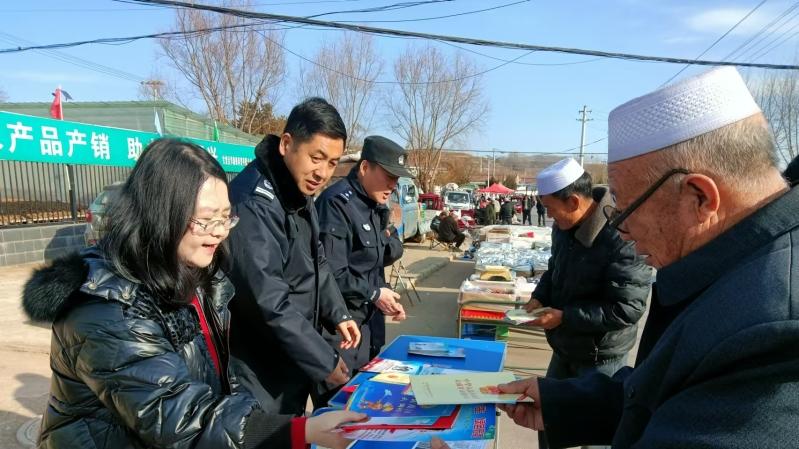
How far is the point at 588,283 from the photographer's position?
8.17 feet

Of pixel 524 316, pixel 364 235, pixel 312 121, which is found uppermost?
pixel 312 121

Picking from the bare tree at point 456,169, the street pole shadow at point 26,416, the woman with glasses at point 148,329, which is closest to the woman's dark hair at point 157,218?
the woman with glasses at point 148,329

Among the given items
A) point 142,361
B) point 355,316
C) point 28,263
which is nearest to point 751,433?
point 142,361

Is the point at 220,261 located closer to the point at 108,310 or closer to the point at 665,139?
the point at 108,310

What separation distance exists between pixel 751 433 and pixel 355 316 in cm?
230

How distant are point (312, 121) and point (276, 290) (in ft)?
2.64

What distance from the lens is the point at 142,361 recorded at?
1.12m

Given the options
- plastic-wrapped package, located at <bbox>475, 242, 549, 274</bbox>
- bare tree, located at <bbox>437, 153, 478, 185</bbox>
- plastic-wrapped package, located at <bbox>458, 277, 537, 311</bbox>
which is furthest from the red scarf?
bare tree, located at <bbox>437, 153, 478, 185</bbox>

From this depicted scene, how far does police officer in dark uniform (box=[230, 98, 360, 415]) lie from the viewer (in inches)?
72.6

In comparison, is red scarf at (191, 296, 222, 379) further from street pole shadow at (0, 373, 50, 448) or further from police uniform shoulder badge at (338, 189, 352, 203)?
street pole shadow at (0, 373, 50, 448)

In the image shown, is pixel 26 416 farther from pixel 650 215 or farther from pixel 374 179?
pixel 650 215

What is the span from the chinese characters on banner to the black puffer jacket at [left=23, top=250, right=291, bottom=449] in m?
5.16

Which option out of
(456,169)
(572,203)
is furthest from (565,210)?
(456,169)

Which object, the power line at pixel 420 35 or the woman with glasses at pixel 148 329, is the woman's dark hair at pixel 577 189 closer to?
the woman with glasses at pixel 148 329
